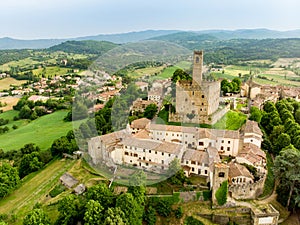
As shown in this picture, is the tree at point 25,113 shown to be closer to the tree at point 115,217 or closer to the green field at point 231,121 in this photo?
the green field at point 231,121

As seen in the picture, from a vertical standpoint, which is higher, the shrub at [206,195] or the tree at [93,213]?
the tree at [93,213]

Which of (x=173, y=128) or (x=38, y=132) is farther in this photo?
(x=38, y=132)

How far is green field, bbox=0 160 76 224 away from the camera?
24.6 m

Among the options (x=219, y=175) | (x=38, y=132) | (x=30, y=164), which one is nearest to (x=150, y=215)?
(x=219, y=175)

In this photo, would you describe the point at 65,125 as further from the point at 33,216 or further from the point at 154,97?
the point at 33,216

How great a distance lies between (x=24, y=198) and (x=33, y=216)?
25.9 feet

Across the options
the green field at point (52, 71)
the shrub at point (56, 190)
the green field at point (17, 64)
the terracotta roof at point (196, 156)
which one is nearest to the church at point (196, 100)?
the terracotta roof at point (196, 156)

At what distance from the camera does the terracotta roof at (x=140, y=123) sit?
2936 centimetres

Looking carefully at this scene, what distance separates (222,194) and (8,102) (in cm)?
7088

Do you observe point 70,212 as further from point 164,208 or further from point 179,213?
point 179,213

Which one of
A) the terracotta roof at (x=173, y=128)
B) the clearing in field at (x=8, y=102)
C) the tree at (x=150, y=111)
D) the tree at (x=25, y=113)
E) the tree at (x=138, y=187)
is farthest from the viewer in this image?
the clearing in field at (x=8, y=102)

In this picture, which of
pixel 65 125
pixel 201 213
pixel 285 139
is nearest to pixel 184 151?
pixel 201 213

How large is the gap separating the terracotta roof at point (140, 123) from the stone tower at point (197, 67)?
7.44 meters

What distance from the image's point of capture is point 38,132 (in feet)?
156
